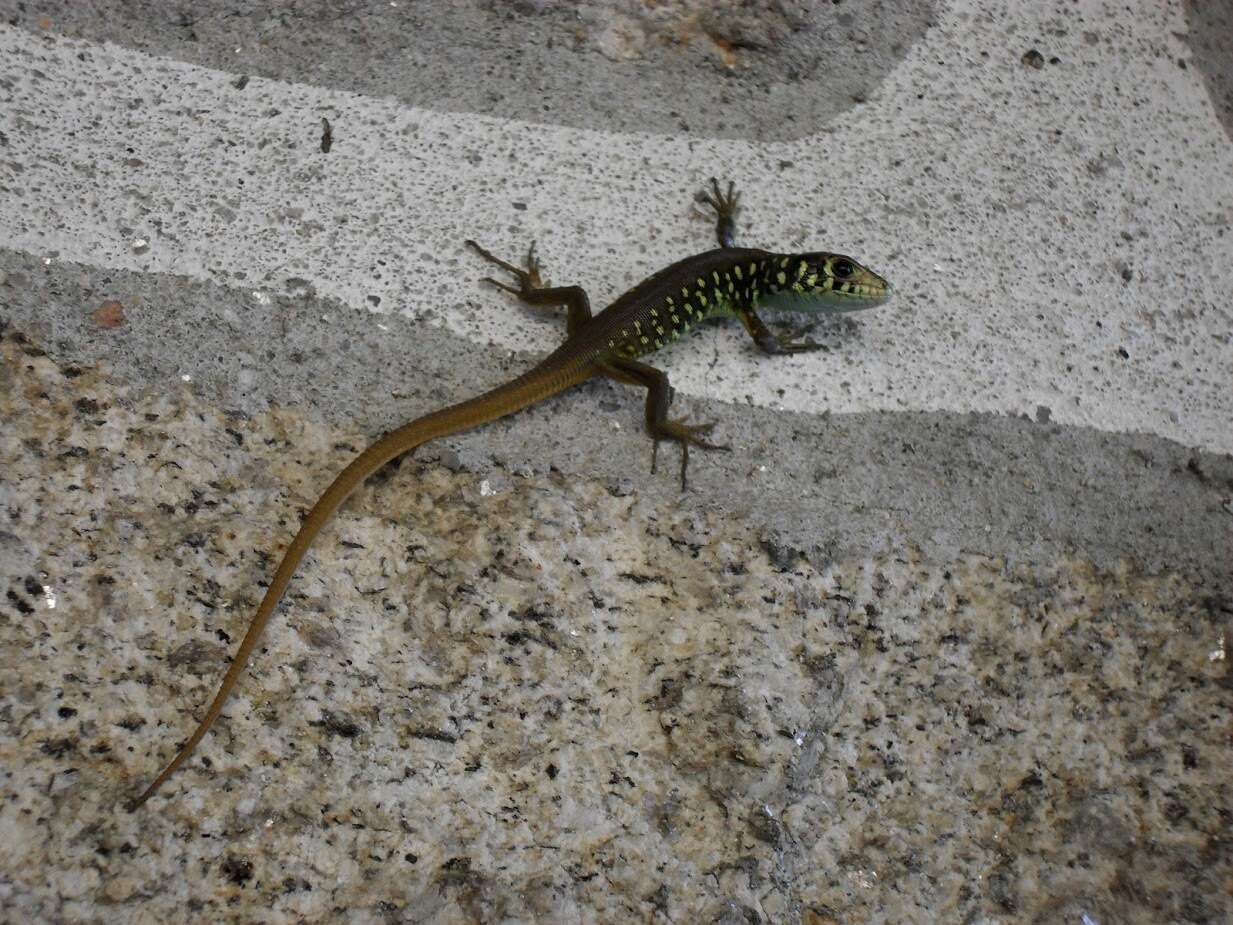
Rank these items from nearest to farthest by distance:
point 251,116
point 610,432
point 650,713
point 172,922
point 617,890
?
1. point 172,922
2. point 617,890
3. point 650,713
4. point 610,432
5. point 251,116

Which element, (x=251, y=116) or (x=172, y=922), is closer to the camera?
(x=172, y=922)

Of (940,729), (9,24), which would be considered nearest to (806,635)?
(940,729)

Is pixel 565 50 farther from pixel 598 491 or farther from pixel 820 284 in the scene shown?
pixel 598 491

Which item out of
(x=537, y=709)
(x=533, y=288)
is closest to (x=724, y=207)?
(x=533, y=288)

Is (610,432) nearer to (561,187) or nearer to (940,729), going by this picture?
(561,187)

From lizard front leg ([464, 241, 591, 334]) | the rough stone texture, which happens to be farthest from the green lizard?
the rough stone texture

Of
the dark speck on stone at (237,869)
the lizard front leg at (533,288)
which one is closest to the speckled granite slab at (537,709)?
the dark speck on stone at (237,869)
